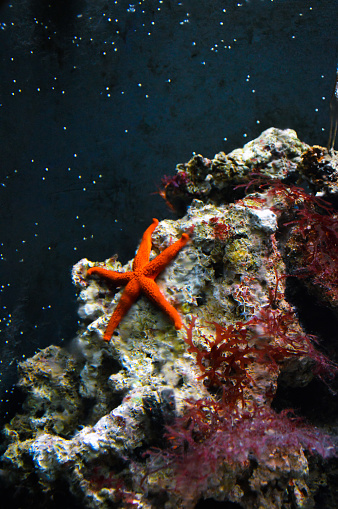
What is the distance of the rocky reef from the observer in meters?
1.94

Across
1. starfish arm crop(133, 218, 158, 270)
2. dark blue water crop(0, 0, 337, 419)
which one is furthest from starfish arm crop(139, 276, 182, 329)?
dark blue water crop(0, 0, 337, 419)

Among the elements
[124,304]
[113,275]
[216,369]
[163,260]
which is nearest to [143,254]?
[163,260]

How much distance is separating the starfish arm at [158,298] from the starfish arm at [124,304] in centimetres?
7

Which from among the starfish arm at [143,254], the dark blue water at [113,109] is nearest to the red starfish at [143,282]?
the starfish arm at [143,254]

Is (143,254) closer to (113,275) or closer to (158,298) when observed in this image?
(113,275)

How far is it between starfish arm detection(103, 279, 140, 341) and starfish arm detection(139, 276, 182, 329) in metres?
0.07

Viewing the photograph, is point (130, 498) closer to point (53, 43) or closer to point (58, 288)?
point (58, 288)

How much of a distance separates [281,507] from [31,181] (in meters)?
3.72

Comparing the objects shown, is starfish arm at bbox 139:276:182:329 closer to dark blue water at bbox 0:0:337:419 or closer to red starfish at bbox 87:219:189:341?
red starfish at bbox 87:219:189:341

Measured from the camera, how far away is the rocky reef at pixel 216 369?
6.38 ft

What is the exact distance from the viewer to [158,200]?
3.81 metres

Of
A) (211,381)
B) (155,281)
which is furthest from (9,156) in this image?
(211,381)

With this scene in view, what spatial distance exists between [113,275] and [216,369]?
123cm

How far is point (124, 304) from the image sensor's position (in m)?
2.61
